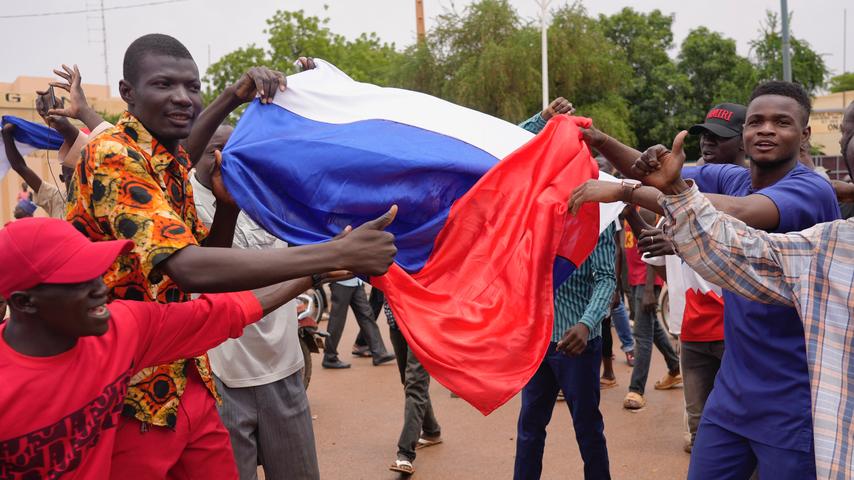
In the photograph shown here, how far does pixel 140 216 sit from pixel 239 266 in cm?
39

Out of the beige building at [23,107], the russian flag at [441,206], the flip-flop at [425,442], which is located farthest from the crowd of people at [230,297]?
the beige building at [23,107]

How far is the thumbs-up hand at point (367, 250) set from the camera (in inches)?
111

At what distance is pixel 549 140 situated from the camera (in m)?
4.06

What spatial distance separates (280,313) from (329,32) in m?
37.2

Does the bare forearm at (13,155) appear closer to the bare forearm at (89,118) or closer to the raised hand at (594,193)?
the bare forearm at (89,118)

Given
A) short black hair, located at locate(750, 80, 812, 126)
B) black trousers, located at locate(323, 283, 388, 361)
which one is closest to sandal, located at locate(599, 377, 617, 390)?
black trousers, located at locate(323, 283, 388, 361)

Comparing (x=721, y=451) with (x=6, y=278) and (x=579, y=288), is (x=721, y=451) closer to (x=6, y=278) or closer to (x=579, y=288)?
(x=579, y=288)

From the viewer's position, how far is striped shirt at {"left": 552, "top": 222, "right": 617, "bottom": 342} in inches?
208

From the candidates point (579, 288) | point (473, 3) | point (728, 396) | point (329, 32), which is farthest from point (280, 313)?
point (329, 32)

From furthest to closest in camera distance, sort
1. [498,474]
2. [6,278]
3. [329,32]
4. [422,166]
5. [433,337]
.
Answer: [329,32] < [498,474] < [422,166] < [433,337] < [6,278]

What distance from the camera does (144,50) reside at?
326 centimetres

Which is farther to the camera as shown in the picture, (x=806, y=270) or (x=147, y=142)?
(x=147, y=142)

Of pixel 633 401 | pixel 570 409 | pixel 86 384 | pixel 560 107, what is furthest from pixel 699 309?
pixel 86 384

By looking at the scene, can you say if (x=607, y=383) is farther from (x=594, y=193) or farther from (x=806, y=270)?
(x=806, y=270)
